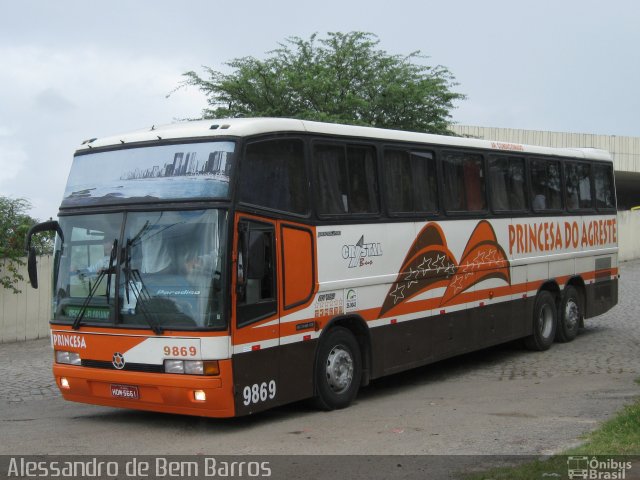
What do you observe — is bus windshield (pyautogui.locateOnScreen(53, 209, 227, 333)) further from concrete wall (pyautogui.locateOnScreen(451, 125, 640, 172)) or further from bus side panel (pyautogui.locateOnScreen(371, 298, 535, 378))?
concrete wall (pyautogui.locateOnScreen(451, 125, 640, 172))

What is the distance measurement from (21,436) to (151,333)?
68.8 inches

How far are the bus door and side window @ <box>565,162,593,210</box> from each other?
28.0ft

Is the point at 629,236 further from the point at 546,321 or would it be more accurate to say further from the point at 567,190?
the point at 546,321

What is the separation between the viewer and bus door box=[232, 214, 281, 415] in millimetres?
A: 8883

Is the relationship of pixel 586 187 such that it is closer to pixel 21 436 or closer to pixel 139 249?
pixel 139 249

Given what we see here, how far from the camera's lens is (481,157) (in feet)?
45.3

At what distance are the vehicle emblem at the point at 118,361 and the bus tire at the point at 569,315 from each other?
9342mm

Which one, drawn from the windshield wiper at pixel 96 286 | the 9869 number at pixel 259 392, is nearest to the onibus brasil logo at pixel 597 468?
the 9869 number at pixel 259 392

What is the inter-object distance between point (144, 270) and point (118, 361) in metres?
0.98

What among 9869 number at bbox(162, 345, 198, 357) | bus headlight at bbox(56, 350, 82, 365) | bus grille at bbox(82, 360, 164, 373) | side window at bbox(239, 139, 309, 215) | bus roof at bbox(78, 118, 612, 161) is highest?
bus roof at bbox(78, 118, 612, 161)

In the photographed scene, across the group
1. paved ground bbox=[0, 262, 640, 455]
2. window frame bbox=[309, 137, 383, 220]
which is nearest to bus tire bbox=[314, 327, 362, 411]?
paved ground bbox=[0, 262, 640, 455]

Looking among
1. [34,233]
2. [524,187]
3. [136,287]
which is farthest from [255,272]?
[524,187]

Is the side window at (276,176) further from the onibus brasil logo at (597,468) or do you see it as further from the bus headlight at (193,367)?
the onibus brasil logo at (597,468)

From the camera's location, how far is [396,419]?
31.9 ft
